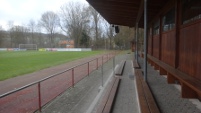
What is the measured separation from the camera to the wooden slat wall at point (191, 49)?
5.66 m

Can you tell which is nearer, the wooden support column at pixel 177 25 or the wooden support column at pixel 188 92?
the wooden support column at pixel 188 92

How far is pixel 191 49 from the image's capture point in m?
6.18

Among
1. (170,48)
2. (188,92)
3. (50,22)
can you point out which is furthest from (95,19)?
(188,92)

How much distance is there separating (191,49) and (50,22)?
92.4 meters

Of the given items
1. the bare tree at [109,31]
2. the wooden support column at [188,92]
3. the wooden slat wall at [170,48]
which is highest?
the bare tree at [109,31]

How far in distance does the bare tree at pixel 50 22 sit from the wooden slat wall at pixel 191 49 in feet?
294

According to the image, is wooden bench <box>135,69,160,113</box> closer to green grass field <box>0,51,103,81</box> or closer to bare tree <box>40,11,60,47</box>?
green grass field <box>0,51,103,81</box>

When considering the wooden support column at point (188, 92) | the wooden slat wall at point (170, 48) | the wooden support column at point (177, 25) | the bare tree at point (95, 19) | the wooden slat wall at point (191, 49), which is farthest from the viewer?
the bare tree at point (95, 19)

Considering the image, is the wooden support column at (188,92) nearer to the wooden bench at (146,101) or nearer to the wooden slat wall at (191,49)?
the wooden slat wall at (191,49)

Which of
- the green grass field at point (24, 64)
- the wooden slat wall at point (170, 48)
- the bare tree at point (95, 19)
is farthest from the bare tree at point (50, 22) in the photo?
the wooden slat wall at point (170, 48)

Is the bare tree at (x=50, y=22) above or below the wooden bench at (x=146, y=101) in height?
above

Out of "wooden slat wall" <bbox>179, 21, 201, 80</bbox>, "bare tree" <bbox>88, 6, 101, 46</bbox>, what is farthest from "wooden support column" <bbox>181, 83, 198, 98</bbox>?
"bare tree" <bbox>88, 6, 101, 46</bbox>

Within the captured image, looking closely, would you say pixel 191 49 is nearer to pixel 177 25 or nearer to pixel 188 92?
Result: pixel 188 92

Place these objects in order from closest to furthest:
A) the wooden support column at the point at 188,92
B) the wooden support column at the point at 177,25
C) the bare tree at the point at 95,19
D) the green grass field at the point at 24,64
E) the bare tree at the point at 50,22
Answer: the wooden support column at the point at 188,92 < the wooden support column at the point at 177,25 < the green grass field at the point at 24,64 < the bare tree at the point at 95,19 < the bare tree at the point at 50,22
